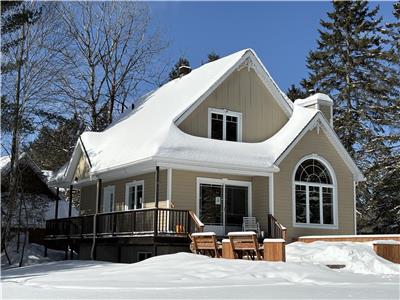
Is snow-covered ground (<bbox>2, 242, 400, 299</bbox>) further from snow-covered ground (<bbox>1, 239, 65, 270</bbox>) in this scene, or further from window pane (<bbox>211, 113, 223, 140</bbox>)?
snow-covered ground (<bbox>1, 239, 65, 270</bbox>)

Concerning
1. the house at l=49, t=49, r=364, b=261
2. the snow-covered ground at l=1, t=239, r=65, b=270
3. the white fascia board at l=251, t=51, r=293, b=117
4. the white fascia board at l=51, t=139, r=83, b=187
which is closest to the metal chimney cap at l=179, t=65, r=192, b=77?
the house at l=49, t=49, r=364, b=261

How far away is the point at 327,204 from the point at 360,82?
Answer: 17.9m

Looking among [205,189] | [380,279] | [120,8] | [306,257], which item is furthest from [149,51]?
[380,279]

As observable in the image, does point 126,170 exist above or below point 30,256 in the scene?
above

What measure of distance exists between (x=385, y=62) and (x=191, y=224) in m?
24.5

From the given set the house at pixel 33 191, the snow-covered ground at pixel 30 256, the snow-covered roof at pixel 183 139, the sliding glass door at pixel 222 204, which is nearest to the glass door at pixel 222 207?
the sliding glass door at pixel 222 204

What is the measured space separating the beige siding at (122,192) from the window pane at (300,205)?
4990 mm

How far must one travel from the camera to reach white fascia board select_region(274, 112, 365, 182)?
64.5 feet

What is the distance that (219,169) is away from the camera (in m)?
18.6

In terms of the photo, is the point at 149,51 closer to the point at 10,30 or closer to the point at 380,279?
the point at 10,30

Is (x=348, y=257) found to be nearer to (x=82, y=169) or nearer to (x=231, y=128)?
(x=231, y=128)

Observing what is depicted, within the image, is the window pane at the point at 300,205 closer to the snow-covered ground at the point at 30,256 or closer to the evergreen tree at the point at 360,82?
the snow-covered ground at the point at 30,256

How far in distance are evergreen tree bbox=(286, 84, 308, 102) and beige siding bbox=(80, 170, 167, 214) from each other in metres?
18.9

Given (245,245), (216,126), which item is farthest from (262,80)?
(245,245)
